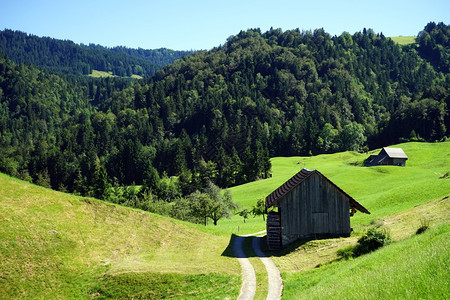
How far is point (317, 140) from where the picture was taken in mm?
162125

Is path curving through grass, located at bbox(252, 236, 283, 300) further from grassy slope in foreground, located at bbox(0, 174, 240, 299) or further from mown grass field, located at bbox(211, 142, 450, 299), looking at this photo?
grassy slope in foreground, located at bbox(0, 174, 240, 299)

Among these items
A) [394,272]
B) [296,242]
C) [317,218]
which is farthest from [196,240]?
[394,272]

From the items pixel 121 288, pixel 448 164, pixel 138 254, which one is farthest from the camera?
pixel 448 164

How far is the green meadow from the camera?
1991 centimetres

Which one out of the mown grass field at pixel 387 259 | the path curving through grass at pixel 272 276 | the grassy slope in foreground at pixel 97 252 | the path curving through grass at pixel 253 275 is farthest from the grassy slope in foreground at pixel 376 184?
the path curving through grass at pixel 272 276

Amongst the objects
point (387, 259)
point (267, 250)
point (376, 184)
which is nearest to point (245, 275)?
point (267, 250)

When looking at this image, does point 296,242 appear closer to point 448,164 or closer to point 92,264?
point 92,264

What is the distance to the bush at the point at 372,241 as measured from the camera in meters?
27.3

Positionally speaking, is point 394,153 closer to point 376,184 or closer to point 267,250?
point 376,184

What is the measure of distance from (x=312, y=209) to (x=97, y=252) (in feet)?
67.0

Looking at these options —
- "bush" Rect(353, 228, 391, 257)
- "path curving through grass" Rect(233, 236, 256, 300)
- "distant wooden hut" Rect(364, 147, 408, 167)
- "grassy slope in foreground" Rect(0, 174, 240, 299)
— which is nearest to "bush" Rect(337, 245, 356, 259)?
"bush" Rect(353, 228, 391, 257)

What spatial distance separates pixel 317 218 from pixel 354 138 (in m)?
133

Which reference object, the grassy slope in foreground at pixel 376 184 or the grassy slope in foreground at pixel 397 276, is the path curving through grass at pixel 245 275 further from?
the grassy slope in foreground at pixel 376 184

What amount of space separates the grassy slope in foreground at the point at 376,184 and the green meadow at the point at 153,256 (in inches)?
292
